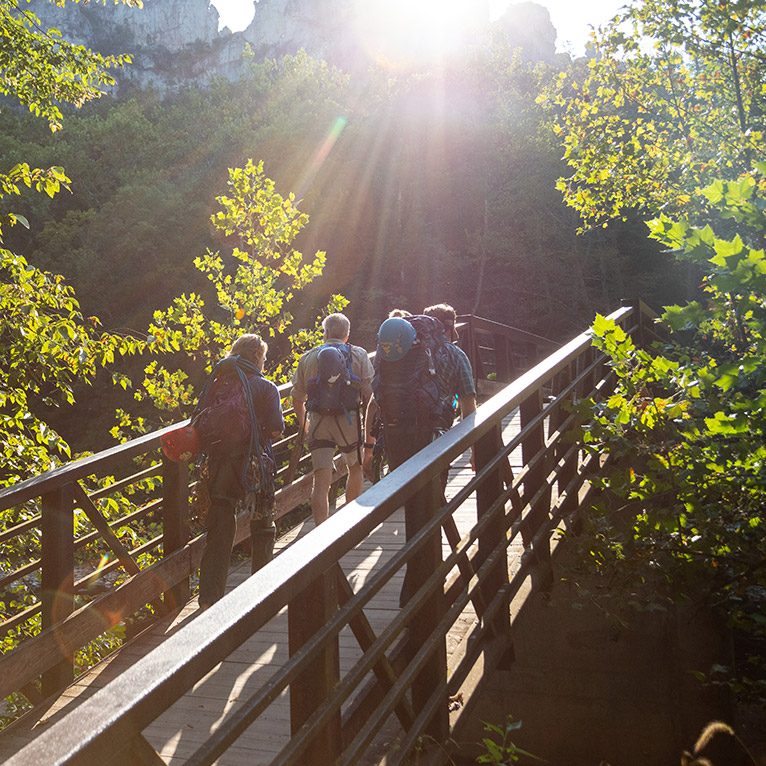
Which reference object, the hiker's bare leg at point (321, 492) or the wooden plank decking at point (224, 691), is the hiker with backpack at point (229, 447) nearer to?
the wooden plank decking at point (224, 691)

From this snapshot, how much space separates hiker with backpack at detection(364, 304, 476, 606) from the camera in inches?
168

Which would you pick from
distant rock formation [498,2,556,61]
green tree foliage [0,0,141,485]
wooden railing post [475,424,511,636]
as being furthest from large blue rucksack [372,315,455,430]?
distant rock formation [498,2,556,61]

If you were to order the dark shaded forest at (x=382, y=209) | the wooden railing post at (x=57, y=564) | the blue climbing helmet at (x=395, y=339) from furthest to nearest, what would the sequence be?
the dark shaded forest at (x=382, y=209)
the blue climbing helmet at (x=395, y=339)
the wooden railing post at (x=57, y=564)

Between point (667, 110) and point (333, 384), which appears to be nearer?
point (333, 384)

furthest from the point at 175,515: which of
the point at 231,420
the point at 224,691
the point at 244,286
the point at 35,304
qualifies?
the point at 244,286

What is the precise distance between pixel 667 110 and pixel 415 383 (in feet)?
35.1

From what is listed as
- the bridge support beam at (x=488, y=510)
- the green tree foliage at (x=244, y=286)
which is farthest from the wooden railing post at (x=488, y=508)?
the green tree foliage at (x=244, y=286)

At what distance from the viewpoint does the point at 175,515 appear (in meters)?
4.60

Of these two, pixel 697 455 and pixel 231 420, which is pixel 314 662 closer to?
pixel 697 455

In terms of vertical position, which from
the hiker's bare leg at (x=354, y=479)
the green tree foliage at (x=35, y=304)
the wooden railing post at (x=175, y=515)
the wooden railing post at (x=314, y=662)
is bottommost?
the hiker's bare leg at (x=354, y=479)

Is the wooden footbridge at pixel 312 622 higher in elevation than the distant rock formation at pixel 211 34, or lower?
lower

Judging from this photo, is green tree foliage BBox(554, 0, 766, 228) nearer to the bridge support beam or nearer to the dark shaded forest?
the bridge support beam

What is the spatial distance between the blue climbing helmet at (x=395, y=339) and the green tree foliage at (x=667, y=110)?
7.67 metres

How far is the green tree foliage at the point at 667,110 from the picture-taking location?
10586mm
